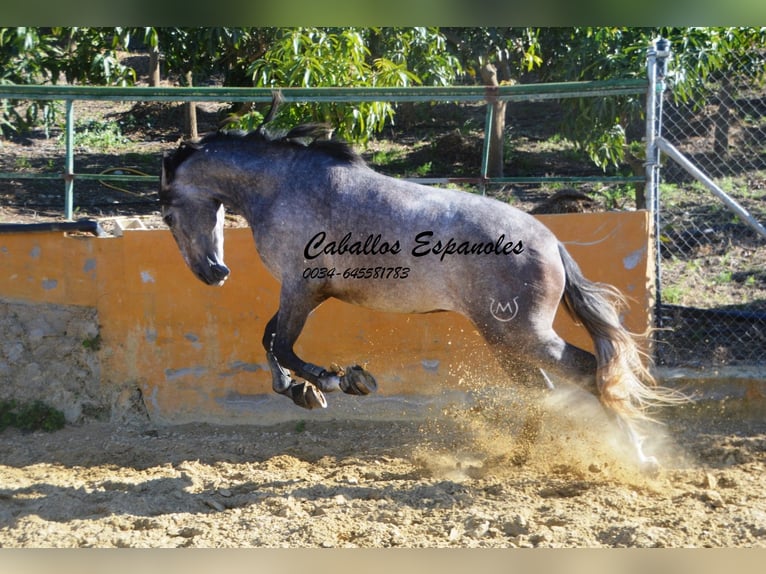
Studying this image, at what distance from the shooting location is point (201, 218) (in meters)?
5.16

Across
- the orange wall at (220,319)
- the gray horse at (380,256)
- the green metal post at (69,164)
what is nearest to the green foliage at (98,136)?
the green metal post at (69,164)

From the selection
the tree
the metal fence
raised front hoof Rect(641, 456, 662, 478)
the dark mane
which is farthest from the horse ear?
the tree

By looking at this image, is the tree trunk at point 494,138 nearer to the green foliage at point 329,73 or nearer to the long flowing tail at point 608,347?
the green foliage at point 329,73

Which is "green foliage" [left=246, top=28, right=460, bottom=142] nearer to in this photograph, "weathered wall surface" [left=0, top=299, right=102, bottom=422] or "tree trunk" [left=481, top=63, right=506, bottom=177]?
"tree trunk" [left=481, top=63, right=506, bottom=177]

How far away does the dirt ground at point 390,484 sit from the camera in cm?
399

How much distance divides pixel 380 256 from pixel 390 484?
1.25 m

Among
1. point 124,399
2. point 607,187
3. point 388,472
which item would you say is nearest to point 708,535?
point 388,472

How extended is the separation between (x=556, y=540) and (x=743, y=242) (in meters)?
4.72

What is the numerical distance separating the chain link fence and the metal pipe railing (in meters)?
0.62

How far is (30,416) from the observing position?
5.93 m

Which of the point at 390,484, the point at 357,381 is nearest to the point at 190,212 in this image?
the point at 357,381

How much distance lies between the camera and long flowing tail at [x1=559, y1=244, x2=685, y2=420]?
4570 mm
